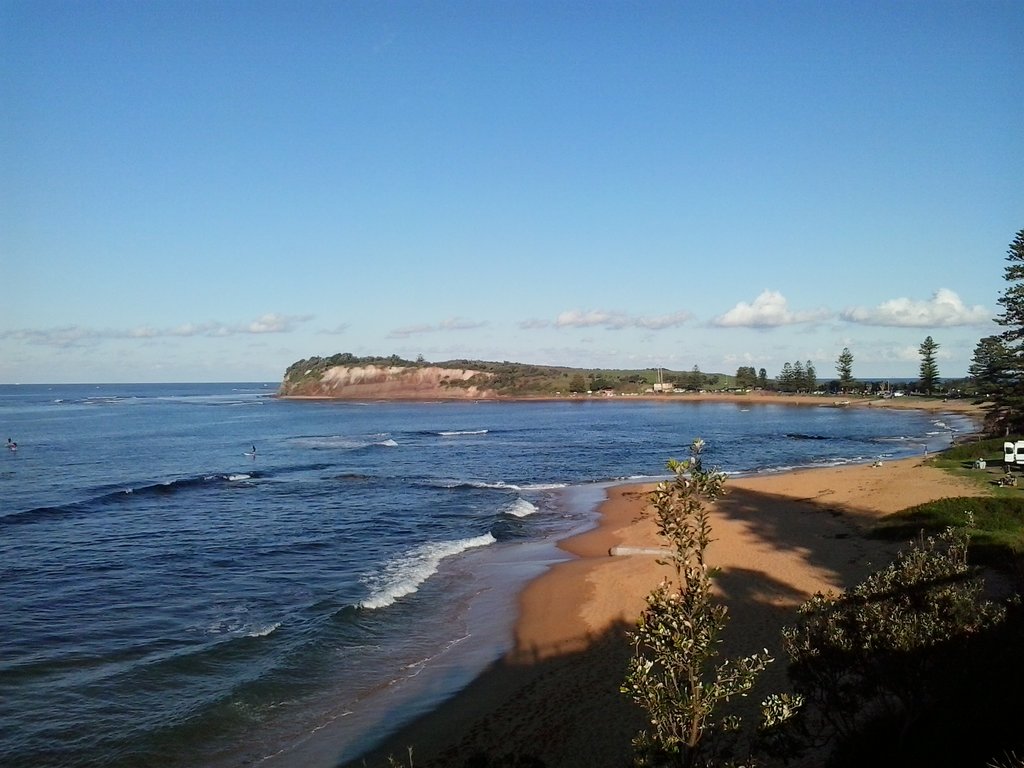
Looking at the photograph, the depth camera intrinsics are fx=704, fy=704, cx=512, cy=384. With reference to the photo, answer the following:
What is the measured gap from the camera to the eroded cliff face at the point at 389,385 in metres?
179

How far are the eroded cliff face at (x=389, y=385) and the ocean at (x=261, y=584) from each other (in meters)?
118

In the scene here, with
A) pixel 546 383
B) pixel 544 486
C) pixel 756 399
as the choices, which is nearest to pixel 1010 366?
pixel 544 486

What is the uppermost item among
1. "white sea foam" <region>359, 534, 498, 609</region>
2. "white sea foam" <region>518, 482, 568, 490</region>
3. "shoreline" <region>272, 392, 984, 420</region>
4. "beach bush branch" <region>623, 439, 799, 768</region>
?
"beach bush branch" <region>623, 439, 799, 768</region>

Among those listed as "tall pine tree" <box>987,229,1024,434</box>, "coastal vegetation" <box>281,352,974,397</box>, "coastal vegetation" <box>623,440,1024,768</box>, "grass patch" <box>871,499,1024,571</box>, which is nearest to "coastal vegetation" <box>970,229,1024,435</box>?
"tall pine tree" <box>987,229,1024,434</box>

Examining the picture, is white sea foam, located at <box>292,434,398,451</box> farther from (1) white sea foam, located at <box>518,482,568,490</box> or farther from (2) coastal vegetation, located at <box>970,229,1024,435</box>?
(2) coastal vegetation, located at <box>970,229,1024,435</box>

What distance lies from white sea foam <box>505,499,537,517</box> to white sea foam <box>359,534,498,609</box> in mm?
5042

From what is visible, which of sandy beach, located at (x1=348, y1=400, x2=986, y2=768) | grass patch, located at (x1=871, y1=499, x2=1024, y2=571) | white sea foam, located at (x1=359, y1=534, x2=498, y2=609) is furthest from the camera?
white sea foam, located at (x1=359, y1=534, x2=498, y2=609)

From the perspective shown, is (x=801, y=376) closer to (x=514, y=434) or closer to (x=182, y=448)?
(x=514, y=434)

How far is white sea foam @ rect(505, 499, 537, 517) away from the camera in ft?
112

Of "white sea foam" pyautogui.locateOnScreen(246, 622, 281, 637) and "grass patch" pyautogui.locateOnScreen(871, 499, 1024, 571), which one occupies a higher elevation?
"grass patch" pyautogui.locateOnScreen(871, 499, 1024, 571)

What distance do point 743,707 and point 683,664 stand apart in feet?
24.9

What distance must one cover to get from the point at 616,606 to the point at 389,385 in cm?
16529

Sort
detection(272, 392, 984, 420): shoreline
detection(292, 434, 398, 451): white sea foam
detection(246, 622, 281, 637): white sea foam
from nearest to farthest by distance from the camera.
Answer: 1. detection(246, 622, 281, 637): white sea foam
2. detection(292, 434, 398, 451): white sea foam
3. detection(272, 392, 984, 420): shoreline

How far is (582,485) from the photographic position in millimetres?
44594
